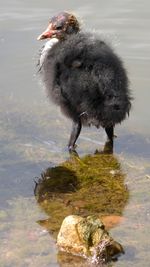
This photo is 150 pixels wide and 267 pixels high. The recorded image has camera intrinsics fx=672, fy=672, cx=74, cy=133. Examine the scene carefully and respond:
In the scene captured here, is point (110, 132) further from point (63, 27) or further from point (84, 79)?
point (63, 27)

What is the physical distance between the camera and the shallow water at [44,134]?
4.42 metres

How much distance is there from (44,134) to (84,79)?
Result: 38.4 inches

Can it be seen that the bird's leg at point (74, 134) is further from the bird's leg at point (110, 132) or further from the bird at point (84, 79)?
the bird's leg at point (110, 132)

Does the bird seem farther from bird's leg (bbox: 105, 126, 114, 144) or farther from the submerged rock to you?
the submerged rock

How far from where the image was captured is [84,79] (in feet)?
19.0

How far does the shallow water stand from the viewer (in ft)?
14.5

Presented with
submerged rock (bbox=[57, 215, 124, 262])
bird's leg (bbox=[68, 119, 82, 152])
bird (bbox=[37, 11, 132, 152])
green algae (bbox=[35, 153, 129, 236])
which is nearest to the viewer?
submerged rock (bbox=[57, 215, 124, 262])

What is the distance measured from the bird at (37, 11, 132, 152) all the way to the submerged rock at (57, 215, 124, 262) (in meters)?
1.86

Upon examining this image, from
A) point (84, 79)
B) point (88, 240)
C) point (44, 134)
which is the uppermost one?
point (84, 79)

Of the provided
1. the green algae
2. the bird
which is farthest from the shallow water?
the bird

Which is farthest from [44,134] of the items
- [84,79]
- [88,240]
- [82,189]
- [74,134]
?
[88,240]

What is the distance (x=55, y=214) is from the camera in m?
4.80

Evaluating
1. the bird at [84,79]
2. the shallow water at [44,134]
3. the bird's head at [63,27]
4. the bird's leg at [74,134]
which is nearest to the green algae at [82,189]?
the shallow water at [44,134]

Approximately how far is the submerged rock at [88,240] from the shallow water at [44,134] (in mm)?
71
